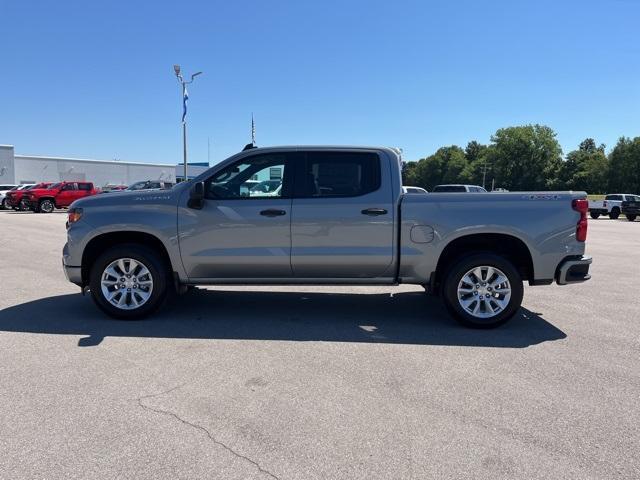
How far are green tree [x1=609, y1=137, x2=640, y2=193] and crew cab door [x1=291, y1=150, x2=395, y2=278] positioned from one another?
4036 inches

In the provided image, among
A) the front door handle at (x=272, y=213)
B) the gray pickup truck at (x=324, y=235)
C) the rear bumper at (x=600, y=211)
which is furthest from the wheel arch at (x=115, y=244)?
the rear bumper at (x=600, y=211)

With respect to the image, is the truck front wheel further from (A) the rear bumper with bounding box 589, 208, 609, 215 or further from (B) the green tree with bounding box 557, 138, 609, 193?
(B) the green tree with bounding box 557, 138, 609, 193

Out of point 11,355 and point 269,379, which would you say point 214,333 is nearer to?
point 269,379

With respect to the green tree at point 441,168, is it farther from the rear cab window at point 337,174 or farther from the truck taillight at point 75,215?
the truck taillight at point 75,215

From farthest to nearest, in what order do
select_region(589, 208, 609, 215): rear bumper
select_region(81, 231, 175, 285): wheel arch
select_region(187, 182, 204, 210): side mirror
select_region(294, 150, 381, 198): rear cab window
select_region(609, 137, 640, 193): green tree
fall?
1. select_region(609, 137, 640, 193): green tree
2. select_region(589, 208, 609, 215): rear bumper
3. select_region(81, 231, 175, 285): wheel arch
4. select_region(294, 150, 381, 198): rear cab window
5. select_region(187, 182, 204, 210): side mirror

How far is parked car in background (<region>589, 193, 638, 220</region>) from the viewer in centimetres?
3731

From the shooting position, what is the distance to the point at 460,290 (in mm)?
5508

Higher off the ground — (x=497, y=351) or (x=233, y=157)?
(x=233, y=157)

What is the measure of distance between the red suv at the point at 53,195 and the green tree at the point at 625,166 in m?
93.5

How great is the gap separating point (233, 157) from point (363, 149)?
1.48 m

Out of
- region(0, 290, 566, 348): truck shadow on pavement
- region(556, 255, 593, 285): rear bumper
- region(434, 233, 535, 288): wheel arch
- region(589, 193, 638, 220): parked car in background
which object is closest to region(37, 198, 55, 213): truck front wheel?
region(0, 290, 566, 348): truck shadow on pavement

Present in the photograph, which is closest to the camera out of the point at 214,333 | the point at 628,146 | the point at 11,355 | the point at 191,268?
the point at 11,355

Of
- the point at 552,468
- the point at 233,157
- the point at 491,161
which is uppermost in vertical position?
the point at 491,161

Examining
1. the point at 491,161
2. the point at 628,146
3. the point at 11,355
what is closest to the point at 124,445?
the point at 11,355
